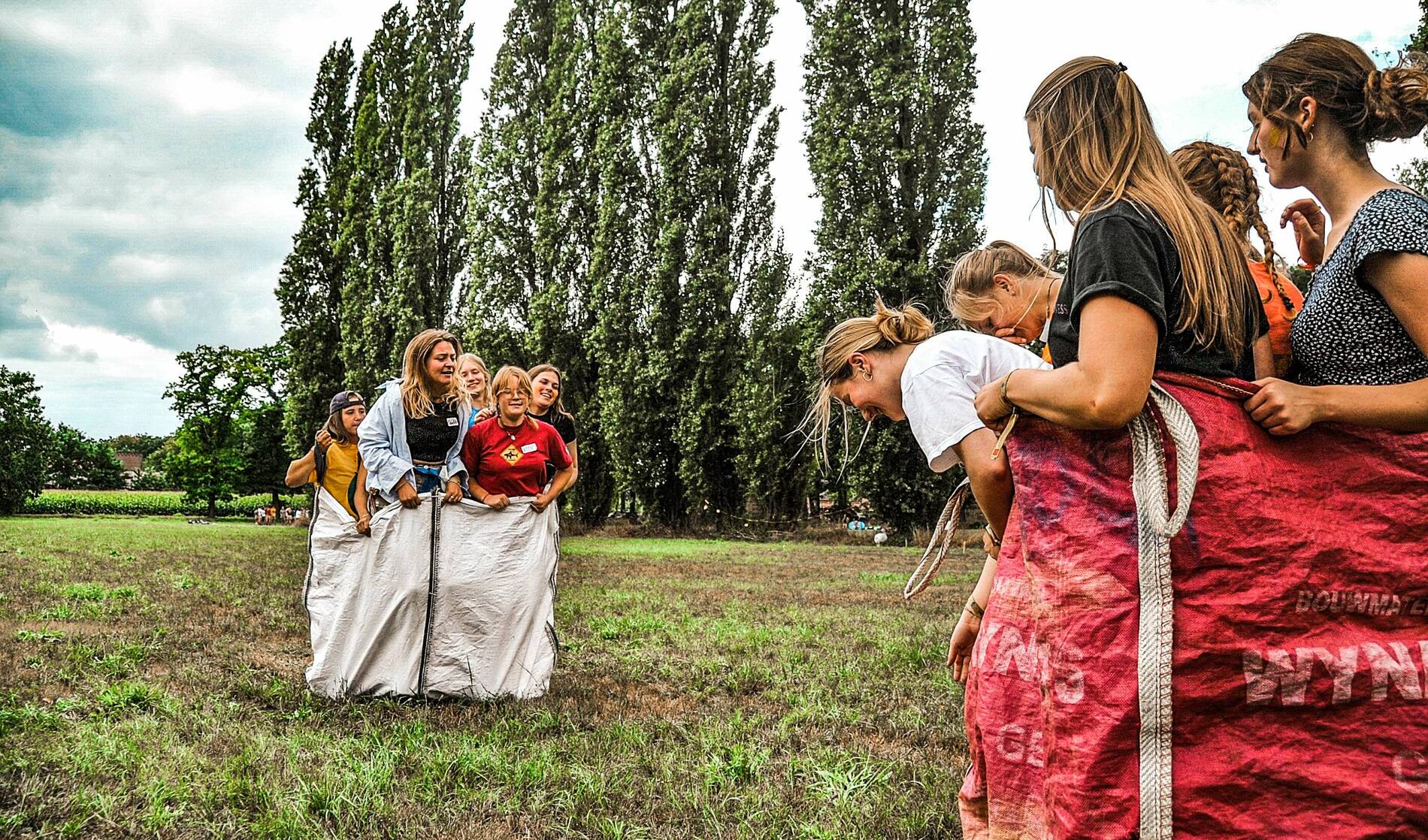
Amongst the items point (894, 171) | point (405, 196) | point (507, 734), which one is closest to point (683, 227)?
point (894, 171)

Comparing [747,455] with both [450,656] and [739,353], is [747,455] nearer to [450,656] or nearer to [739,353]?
[739,353]

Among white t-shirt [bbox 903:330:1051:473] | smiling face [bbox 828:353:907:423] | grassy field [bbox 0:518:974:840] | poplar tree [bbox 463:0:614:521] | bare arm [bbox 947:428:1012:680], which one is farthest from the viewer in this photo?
poplar tree [bbox 463:0:614:521]

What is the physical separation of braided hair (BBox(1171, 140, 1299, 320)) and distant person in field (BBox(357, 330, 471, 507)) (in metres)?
4.31

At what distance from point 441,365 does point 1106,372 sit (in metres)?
4.88

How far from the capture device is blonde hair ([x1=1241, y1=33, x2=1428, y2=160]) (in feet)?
A: 5.35

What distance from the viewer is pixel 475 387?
6.05 metres

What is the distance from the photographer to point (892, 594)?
34.4ft

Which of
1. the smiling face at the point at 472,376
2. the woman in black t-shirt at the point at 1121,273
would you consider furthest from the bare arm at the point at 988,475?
the smiling face at the point at 472,376

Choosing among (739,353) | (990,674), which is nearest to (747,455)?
(739,353)

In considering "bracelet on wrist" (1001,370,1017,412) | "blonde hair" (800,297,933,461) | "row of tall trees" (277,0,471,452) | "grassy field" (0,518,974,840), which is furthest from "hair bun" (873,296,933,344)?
"row of tall trees" (277,0,471,452)

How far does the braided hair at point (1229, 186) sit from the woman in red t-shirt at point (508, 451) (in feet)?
13.8

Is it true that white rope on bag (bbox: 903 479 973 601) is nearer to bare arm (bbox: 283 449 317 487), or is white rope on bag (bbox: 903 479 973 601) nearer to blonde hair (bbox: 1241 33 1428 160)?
blonde hair (bbox: 1241 33 1428 160)

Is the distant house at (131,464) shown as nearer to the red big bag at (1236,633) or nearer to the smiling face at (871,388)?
the smiling face at (871,388)

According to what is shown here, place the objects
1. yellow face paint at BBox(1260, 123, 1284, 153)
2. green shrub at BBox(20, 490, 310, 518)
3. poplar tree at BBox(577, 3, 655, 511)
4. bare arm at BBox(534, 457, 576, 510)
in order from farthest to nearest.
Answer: green shrub at BBox(20, 490, 310, 518), poplar tree at BBox(577, 3, 655, 511), bare arm at BBox(534, 457, 576, 510), yellow face paint at BBox(1260, 123, 1284, 153)
